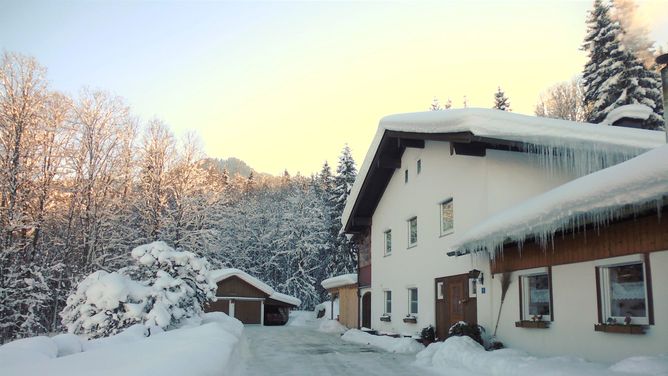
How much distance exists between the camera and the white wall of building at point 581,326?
24.3ft

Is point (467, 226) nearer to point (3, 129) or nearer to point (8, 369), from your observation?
point (8, 369)

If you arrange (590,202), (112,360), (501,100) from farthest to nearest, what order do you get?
(501,100), (590,202), (112,360)

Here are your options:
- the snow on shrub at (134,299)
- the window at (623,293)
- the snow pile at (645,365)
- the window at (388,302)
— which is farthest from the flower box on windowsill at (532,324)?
the window at (388,302)

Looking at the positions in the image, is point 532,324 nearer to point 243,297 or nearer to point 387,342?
point 387,342

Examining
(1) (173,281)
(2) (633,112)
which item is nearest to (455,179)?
(2) (633,112)

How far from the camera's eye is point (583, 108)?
102ft

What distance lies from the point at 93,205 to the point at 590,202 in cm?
2546

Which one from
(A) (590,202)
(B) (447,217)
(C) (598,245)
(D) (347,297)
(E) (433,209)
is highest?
(E) (433,209)

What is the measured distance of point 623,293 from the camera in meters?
8.22

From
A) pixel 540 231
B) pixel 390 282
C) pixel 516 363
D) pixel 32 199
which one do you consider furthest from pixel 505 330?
pixel 32 199

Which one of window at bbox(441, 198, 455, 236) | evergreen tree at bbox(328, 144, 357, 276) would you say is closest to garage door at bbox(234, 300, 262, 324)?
evergreen tree at bbox(328, 144, 357, 276)

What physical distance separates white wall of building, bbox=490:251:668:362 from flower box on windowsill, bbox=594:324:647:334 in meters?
0.09

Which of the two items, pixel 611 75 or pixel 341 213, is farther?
pixel 341 213

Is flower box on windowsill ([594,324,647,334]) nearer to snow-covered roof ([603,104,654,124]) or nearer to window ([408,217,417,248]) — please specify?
window ([408,217,417,248])
